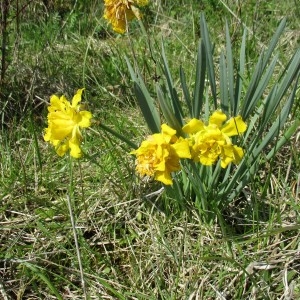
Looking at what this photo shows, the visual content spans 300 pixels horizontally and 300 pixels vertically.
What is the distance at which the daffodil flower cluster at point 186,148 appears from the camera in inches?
46.9

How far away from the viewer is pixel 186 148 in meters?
1.19

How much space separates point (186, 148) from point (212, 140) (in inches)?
2.5

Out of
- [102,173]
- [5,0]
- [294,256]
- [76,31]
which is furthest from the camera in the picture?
[76,31]

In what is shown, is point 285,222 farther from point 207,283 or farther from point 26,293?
point 26,293

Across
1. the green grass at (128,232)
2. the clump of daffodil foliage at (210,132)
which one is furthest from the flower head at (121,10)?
the green grass at (128,232)

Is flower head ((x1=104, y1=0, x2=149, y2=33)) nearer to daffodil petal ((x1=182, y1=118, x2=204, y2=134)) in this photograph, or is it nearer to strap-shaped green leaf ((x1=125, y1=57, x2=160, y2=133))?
strap-shaped green leaf ((x1=125, y1=57, x2=160, y2=133))

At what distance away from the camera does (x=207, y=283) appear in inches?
55.5

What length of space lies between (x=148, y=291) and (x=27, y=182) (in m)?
0.69

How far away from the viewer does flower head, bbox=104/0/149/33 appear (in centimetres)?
142

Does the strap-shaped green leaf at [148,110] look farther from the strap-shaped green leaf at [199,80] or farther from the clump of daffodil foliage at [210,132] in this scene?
the strap-shaped green leaf at [199,80]

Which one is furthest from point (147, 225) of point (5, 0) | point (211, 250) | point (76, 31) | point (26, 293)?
point (76, 31)

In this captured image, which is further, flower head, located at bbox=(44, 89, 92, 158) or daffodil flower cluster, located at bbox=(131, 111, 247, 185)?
flower head, located at bbox=(44, 89, 92, 158)

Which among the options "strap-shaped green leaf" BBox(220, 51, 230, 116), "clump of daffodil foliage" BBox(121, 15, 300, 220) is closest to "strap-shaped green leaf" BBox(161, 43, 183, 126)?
"clump of daffodil foliage" BBox(121, 15, 300, 220)

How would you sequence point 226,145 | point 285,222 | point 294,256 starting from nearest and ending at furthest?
point 226,145 < point 294,256 < point 285,222
